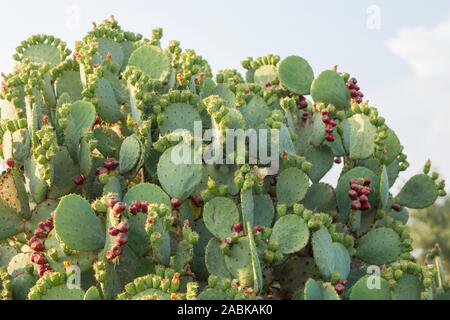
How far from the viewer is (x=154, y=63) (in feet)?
15.9

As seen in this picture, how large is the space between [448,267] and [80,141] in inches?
806

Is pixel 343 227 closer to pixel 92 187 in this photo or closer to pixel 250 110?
pixel 250 110

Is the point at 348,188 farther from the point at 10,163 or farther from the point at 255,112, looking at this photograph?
the point at 10,163

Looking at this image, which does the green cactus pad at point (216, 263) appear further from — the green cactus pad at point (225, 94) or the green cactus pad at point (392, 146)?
the green cactus pad at point (392, 146)

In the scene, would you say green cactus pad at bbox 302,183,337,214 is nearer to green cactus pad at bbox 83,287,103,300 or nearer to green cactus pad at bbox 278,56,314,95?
green cactus pad at bbox 278,56,314,95

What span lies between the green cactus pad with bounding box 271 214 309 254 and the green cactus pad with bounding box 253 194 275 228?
0.21 metres

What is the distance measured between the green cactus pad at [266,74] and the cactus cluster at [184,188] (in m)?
0.21

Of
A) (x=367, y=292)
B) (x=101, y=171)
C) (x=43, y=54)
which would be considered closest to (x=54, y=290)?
(x=101, y=171)

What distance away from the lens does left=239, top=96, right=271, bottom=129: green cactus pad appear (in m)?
4.62

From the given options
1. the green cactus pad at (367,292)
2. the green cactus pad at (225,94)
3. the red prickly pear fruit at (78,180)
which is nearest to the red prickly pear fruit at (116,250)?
the red prickly pear fruit at (78,180)

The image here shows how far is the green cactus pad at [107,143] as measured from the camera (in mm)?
4609

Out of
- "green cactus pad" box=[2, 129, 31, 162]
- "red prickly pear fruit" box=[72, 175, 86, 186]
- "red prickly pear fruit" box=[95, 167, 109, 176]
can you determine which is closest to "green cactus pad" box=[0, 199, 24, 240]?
"green cactus pad" box=[2, 129, 31, 162]
